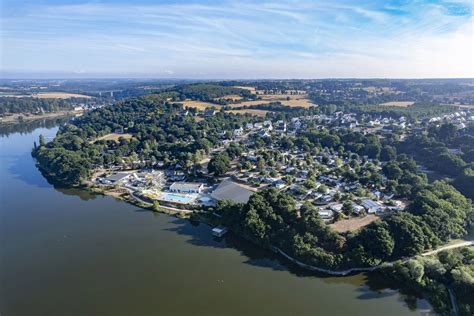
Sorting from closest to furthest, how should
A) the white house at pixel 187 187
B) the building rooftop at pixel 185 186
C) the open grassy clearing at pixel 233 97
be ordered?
the white house at pixel 187 187 < the building rooftop at pixel 185 186 < the open grassy clearing at pixel 233 97

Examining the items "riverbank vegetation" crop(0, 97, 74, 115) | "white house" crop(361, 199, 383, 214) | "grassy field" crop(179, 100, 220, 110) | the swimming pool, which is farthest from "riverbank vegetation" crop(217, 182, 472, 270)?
"riverbank vegetation" crop(0, 97, 74, 115)

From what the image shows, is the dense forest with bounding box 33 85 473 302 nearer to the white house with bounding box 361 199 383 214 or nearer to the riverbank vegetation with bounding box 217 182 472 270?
the riverbank vegetation with bounding box 217 182 472 270

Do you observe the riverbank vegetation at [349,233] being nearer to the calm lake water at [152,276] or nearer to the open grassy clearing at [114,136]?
the calm lake water at [152,276]

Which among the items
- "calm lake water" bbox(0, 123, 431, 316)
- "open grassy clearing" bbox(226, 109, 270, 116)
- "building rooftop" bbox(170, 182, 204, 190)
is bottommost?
"calm lake water" bbox(0, 123, 431, 316)

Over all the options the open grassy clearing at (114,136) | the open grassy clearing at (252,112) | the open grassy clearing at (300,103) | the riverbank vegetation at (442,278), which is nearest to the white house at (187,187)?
the riverbank vegetation at (442,278)

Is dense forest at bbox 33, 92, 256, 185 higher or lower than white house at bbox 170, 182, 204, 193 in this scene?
higher

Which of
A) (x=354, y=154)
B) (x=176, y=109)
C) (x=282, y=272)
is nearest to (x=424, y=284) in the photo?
(x=282, y=272)

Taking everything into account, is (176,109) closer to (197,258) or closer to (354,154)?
(354,154)
